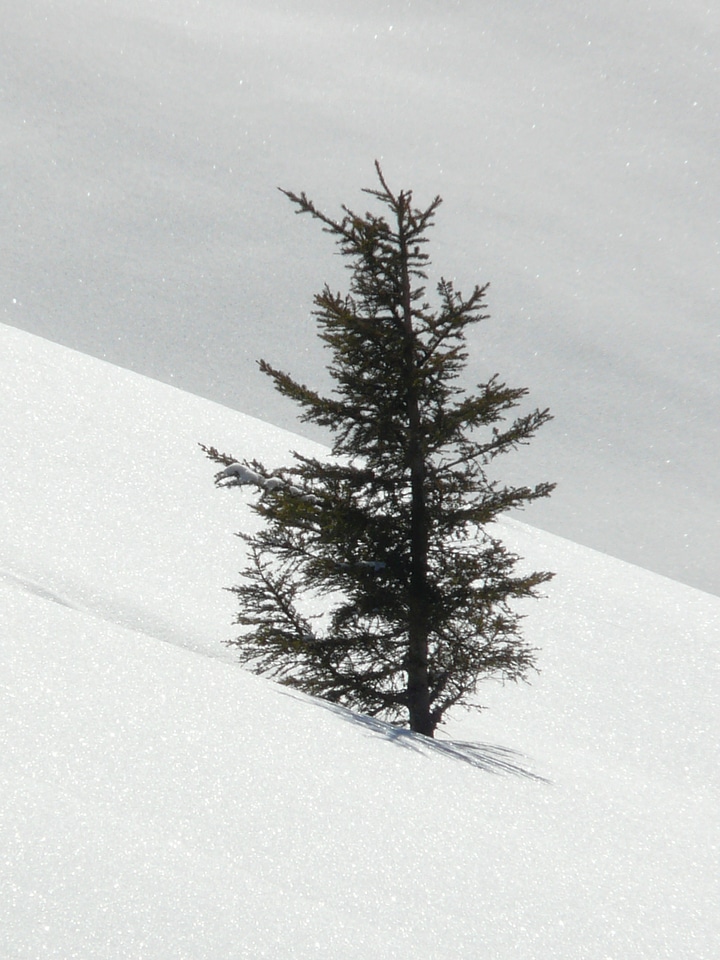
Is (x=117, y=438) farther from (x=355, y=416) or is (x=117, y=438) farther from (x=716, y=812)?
(x=716, y=812)

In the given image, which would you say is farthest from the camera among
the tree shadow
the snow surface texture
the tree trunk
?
the tree trunk

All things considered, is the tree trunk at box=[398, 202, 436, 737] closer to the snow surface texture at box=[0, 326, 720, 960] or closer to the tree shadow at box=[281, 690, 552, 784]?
the tree shadow at box=[281, 690, 552, 784]

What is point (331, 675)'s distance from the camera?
1196 centimetres

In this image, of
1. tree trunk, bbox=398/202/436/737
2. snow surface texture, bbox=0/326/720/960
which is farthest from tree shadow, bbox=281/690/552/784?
tree trunk, bbox=398/202/436/737

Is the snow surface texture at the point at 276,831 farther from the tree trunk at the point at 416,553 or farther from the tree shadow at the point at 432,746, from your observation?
the tree trunk at the point at 416,553

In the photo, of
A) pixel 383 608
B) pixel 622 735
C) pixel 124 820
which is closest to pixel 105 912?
pixel 124 820

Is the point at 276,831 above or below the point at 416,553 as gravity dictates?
below

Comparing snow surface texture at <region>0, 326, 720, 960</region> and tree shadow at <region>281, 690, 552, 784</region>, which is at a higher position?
tree shadow at <region>281, 690, 552, 784</region>

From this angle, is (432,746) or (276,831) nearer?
(276,831)

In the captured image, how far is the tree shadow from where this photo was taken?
338 inches

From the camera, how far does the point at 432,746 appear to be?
361 inches

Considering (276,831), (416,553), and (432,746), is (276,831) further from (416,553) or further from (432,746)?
(416,553)

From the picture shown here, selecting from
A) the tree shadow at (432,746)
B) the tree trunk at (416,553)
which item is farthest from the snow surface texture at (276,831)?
the tree trunk at (416,553)

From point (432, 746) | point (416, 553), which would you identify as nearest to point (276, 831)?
point (432, 746)
